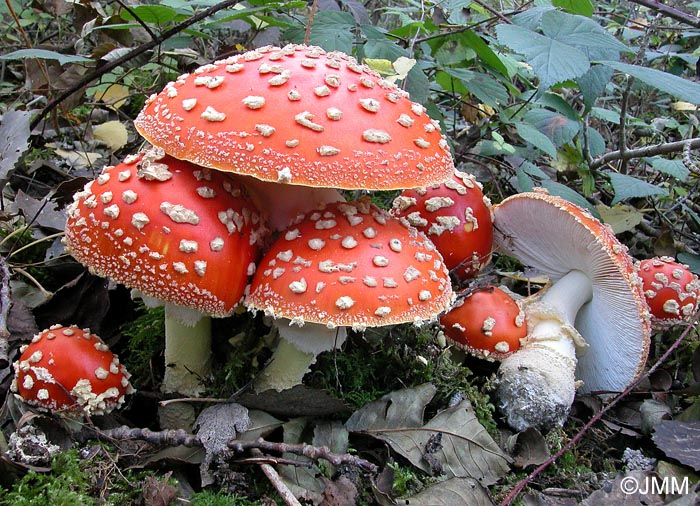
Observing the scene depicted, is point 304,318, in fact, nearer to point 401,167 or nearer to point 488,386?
point 401,167

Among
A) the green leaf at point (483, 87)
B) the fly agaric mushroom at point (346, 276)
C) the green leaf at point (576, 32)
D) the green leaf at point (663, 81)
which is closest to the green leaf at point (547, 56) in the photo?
the green leaf at point (576, 32)

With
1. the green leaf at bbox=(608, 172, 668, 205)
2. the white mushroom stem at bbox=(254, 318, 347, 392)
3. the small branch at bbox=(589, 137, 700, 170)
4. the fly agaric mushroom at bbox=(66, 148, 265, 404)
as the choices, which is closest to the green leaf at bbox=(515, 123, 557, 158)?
the green leaf at bbox=(608, 172, 668, 205)

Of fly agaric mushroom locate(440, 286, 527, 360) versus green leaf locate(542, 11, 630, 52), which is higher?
green leaf locate(542, 11, 630, 52)

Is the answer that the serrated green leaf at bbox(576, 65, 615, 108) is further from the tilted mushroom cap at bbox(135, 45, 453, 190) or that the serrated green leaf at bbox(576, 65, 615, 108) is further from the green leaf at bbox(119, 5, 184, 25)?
the green leaf at bbox(119, 5, 184, 25)

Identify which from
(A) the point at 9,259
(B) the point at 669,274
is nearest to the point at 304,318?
(A) the point at 9,259

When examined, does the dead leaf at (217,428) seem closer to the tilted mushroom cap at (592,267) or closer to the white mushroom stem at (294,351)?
the white mushroom stem at (294,351)
